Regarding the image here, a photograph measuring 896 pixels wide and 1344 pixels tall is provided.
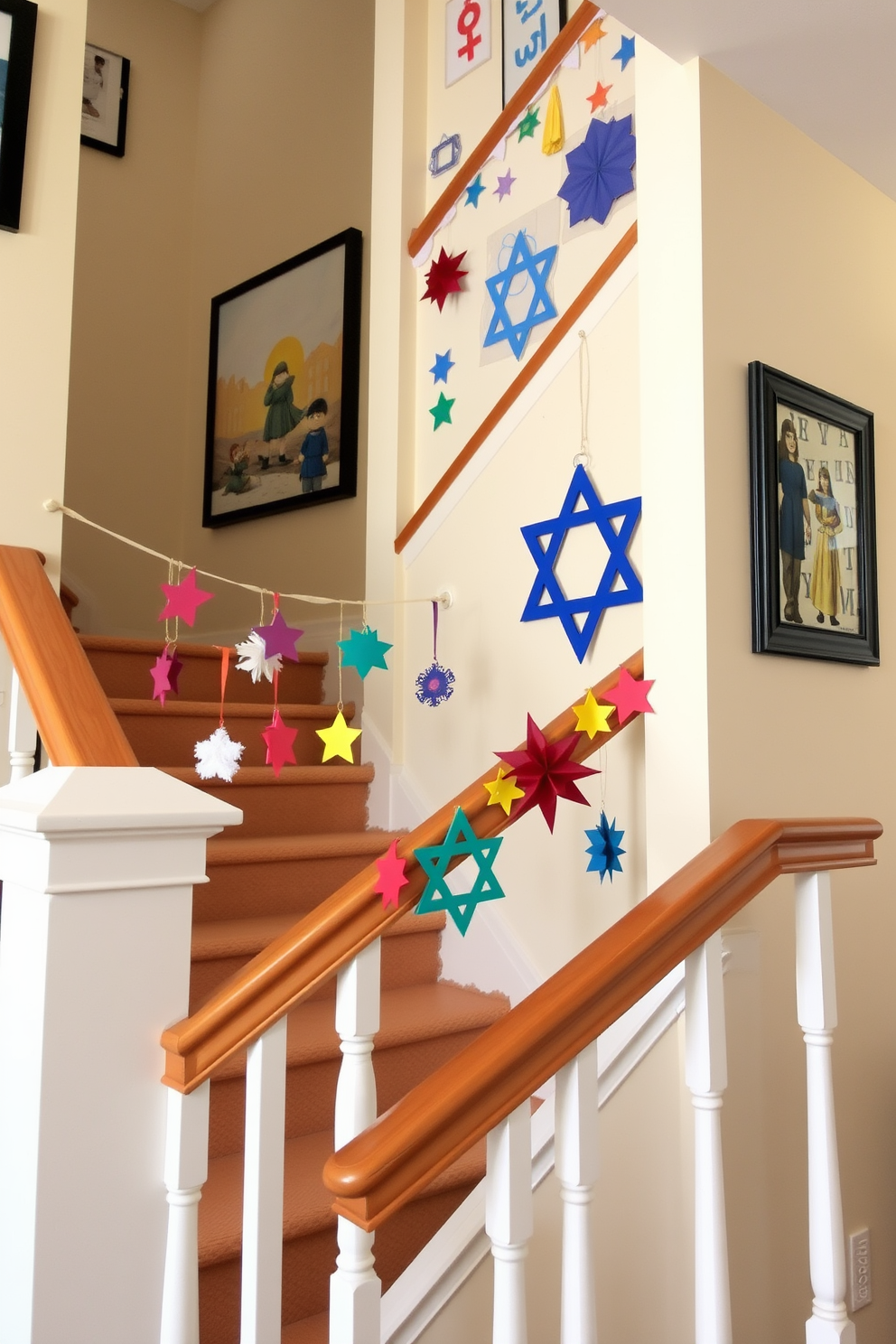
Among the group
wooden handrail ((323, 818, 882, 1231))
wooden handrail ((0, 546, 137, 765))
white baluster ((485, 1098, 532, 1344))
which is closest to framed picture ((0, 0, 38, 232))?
wooden handrail ((0, 546, 137, 765))

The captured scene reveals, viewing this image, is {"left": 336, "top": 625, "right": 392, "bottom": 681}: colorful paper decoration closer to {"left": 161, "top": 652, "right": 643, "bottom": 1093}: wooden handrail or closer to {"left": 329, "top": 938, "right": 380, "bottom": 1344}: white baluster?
{"left": 161, "top": 652, "right": 643, "bottom": 1093}: wooden handrail

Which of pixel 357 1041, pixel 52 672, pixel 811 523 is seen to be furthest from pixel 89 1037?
pixel 811 523

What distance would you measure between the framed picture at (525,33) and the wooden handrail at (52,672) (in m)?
1.75

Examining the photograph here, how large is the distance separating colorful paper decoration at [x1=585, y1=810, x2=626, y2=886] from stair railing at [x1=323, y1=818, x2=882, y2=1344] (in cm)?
89

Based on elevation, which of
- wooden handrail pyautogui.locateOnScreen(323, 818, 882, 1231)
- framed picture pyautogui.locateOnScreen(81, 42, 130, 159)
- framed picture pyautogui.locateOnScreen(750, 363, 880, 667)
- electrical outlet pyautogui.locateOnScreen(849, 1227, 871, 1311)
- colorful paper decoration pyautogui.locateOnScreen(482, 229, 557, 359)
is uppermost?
framed picture pyautogui.locateOnScreen(81, 42, 130, 159)

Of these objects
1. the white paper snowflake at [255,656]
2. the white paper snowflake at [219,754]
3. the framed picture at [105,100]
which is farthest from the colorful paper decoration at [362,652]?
the framed picture at [105,100]

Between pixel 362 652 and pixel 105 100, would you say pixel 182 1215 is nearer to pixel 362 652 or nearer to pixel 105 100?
pixel 362 652

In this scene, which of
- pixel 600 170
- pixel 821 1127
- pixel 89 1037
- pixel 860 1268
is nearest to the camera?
pixel 89 1037

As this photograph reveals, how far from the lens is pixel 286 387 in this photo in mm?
3898

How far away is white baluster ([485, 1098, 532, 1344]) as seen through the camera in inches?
36.6

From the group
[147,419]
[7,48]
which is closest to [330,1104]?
[7,48]

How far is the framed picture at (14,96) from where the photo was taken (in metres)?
2.33

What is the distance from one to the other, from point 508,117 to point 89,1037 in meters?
2.46

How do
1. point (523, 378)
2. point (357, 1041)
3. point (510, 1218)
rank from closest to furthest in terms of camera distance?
1. point (510, 1218)
2. point (357, 1041)
3. point (523, 378)
